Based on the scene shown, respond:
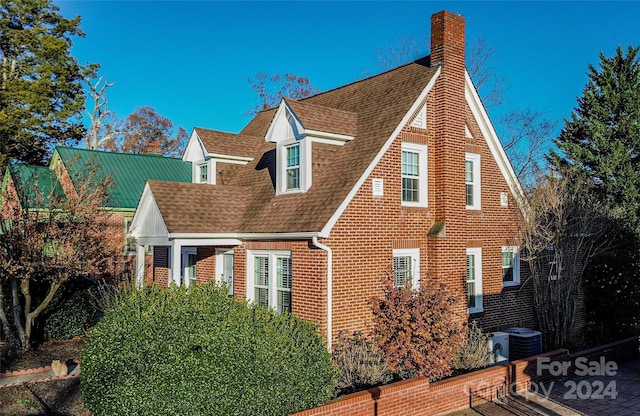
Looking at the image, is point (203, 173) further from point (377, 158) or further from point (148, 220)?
point (377, 158)

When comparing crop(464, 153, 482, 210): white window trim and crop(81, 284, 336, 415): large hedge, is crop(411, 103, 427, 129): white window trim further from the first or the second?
crop(81, 284, 336, 415): large hedge

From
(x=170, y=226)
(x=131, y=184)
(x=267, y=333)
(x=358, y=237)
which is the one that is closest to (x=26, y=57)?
(x=131, y=184)

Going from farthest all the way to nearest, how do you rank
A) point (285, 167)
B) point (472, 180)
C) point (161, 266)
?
point (161, 266) → point (472, 180) → point (285, 167)

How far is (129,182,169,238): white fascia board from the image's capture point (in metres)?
14.4

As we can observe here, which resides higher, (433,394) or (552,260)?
(552,260)

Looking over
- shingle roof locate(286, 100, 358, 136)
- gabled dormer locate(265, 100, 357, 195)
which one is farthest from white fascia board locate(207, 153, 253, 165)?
shingle roof locate(286, 100, 358, 136)

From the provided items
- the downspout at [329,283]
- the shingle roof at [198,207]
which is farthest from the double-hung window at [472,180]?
the shingle roof at [198,207]

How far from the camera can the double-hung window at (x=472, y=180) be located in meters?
15.5

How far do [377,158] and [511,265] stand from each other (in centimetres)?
658

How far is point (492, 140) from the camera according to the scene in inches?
634

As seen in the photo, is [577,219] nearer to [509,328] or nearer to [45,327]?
[509,328]

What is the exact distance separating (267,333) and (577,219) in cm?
1051

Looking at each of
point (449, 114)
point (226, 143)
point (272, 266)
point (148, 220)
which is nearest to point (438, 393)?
point (272, 266)

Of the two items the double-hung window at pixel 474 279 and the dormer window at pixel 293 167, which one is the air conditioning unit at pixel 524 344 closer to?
the double-hung window at pixel 474 279
